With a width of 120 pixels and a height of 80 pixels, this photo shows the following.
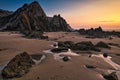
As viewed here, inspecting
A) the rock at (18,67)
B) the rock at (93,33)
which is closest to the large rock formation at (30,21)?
the rock at (93,33)

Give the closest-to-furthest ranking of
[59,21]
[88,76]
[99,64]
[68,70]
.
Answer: [88,76], [68,70], [99,64], [59,21]

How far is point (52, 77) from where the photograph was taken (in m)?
15.5

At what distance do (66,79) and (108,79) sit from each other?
410cm

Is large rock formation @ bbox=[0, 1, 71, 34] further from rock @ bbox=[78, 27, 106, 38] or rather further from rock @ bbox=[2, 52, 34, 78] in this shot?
rock @ bbox=[2, 52, 34, 78]

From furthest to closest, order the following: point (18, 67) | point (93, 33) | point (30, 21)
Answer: point (30, 21), point (93, 33), point (18, 67)

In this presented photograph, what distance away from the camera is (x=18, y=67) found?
645 inches

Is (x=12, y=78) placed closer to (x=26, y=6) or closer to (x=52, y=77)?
(x=52, y=77)

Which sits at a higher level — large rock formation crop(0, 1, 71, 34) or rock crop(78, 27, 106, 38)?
large rock formation crop(0, 1, 71, 34)

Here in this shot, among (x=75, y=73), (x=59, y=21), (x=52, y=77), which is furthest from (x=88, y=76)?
(x=59, y=21)

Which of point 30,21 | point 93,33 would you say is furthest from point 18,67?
point 30,21

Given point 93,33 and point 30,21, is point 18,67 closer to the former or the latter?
point 93,33

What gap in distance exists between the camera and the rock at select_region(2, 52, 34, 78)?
603 inches

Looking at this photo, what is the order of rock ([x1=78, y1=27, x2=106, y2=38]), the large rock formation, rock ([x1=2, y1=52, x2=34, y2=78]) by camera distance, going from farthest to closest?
the large rock formation → rock ([x1=78, y1=27, x2=106, y2=38]) → rock ([x1=2, y1=52, x2=34, y2=78])

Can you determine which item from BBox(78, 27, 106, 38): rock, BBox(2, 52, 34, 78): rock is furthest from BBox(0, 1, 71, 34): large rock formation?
BBox(2, 52, 34, 78): rock
